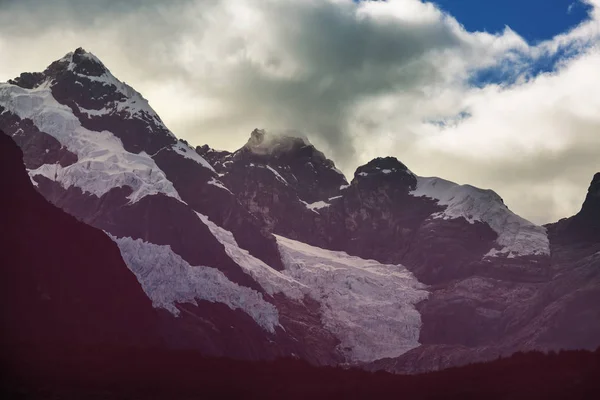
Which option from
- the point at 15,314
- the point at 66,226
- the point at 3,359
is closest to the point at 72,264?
the point at 66,226

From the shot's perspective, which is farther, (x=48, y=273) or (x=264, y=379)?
(x=48, y=273)

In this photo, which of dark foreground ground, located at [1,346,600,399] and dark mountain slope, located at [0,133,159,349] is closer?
dark foreground ground, located at [1,346,600,399]

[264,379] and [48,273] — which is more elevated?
[48,273]

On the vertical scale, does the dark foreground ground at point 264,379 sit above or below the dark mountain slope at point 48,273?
below

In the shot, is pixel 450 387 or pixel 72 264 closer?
pixel 450 387

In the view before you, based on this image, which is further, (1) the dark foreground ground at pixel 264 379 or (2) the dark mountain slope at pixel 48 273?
(2) the dark mountain slope at pixel 48 273

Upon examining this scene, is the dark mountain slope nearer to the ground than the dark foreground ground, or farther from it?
farther from it

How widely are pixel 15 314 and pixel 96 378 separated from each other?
4815 centimetres

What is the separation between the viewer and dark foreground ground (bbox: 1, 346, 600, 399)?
82.8 m

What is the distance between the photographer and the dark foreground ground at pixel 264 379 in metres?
82.8

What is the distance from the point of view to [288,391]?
8994 centimetres

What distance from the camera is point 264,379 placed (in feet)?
307

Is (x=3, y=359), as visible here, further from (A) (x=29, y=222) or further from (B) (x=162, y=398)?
(A) (x=29, y=222)

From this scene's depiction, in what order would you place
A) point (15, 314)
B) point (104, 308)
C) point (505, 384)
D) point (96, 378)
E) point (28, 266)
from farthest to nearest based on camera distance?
1. point (104, 308)
2. point (28, 266)
3. point (15, 314)
4. point (96, 378)
5. point (505, 384)
